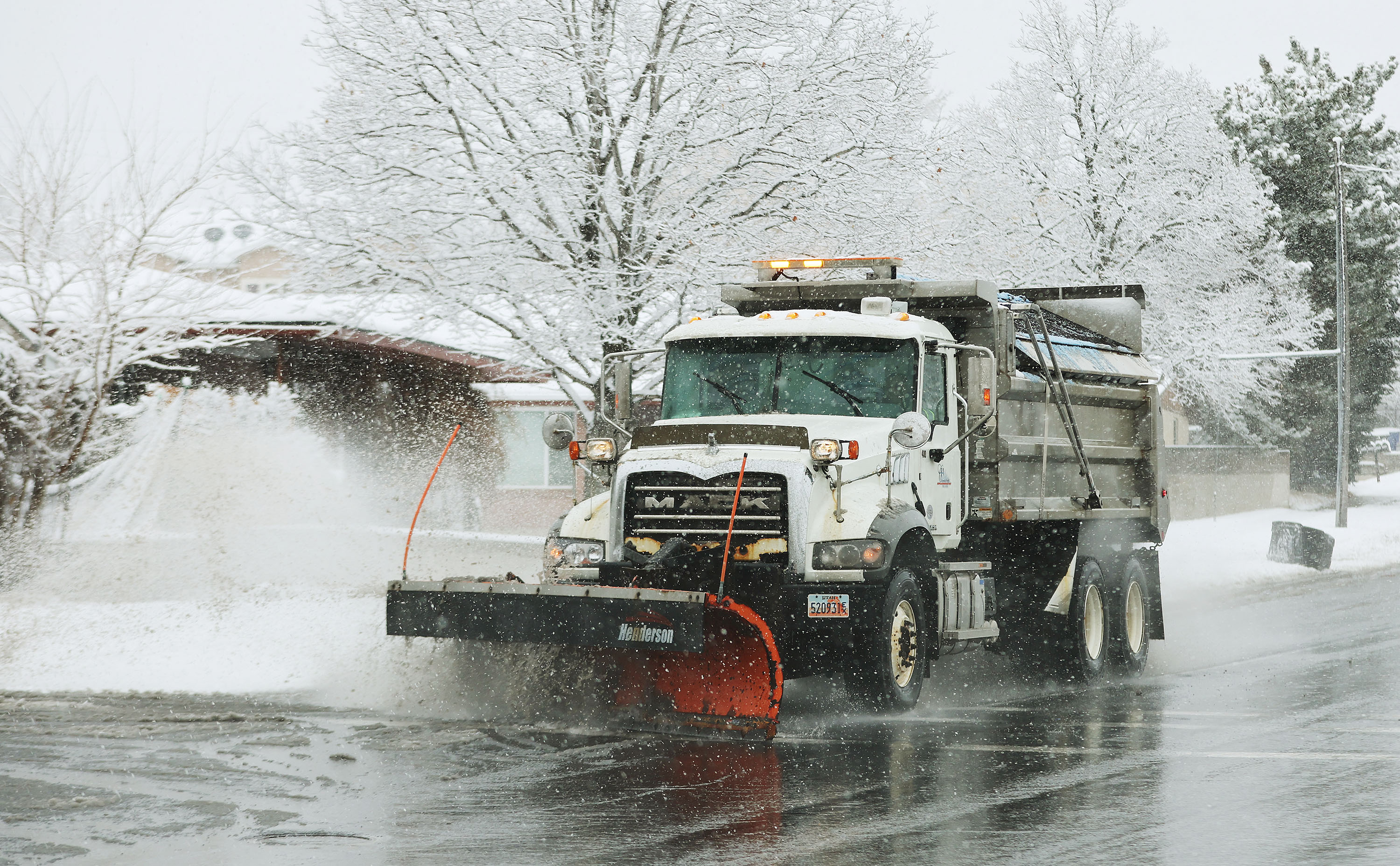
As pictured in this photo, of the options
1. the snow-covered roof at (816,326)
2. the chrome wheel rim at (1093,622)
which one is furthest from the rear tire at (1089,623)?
the snow-covered roof at (816,326)

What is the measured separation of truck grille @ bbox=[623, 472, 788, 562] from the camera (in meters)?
9.51

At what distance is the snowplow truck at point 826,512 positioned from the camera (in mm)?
8961

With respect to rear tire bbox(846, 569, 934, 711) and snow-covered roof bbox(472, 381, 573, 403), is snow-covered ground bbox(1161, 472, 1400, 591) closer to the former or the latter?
rear tire bbox(846, 569, 934, 711)

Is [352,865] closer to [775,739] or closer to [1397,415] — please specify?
[775,739]

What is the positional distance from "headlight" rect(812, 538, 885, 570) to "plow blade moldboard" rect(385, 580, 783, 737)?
2.14 feet

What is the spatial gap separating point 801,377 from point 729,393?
522mm

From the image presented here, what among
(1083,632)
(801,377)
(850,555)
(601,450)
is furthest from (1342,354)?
(850,555)

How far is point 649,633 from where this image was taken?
8484 mm

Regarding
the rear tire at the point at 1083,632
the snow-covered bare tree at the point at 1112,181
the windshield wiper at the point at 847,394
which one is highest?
the snow-covered bare tree at the point at 1112,181

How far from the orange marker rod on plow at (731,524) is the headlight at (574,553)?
0.93m

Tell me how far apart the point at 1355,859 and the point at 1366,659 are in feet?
26.4

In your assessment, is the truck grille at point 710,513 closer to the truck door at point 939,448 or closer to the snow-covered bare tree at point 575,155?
the truck door at point 939,448

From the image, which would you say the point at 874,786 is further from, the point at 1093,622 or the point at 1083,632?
the point at 1093,622

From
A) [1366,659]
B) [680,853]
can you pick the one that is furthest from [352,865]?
[1366,659]
